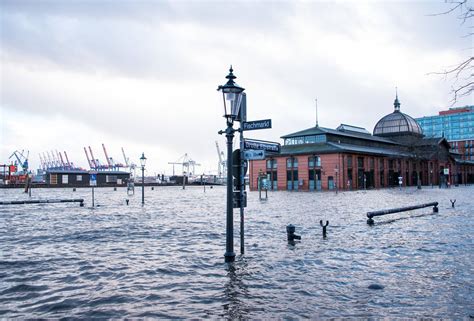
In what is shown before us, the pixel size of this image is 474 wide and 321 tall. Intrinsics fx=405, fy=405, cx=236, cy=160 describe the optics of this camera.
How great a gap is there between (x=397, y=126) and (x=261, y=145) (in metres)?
98.6

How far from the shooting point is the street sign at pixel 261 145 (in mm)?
10789

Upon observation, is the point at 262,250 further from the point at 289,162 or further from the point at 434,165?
the point at 434,165

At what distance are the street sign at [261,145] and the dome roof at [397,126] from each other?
316 ft

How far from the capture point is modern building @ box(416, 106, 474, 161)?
159000 millimetres

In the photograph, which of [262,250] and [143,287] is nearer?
[143,287]

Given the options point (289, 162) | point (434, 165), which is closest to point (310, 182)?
point (289, 162)

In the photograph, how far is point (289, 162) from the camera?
249 ft

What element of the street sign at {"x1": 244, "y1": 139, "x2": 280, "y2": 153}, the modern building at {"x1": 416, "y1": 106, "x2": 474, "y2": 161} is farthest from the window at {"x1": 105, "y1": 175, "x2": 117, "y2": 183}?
the street sign at {"x1": 244, "y1": 139, "x2": 280, "y2": 153}

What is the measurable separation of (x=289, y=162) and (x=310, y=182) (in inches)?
226

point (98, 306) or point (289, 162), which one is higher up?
point (289, 162)

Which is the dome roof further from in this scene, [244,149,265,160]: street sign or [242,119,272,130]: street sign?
[244,149,265,160]: street sign

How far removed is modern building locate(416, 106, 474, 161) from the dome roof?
70.4 m

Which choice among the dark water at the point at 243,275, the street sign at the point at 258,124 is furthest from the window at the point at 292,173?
the street sign at the point at 258,124

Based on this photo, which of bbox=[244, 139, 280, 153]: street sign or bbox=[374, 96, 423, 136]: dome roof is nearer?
bbox=[244, 139, 280, 153]: street sign
